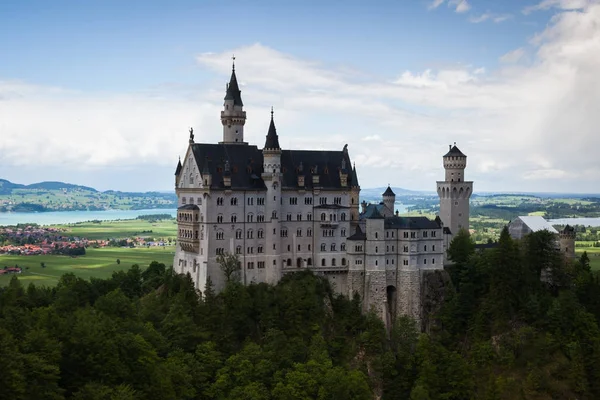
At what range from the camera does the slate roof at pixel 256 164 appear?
359 feet

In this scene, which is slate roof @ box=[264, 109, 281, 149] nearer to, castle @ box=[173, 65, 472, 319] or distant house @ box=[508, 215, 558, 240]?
castle @ box=[173, 65, 472, 319]

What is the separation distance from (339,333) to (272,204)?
18761mm

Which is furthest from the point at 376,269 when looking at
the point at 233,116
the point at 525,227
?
the point at 525,227

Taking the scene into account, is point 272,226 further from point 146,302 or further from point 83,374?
point 83,374

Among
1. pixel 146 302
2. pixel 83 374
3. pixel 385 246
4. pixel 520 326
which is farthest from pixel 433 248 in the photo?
pixel 83 374

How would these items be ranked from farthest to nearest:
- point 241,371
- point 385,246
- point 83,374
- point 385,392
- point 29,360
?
point 385,246
point 385,392
point 241,371
point 83,374
point 29,360

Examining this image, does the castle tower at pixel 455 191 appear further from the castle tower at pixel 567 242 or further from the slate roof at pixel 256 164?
the slate roof at pixel 256 164

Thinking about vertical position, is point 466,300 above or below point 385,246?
below

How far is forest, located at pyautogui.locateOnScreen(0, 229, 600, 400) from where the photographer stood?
303 feet

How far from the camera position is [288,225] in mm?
113938

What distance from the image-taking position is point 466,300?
113250 millimetres

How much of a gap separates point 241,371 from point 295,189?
1115 inches

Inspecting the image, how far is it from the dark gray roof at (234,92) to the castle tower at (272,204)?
922 centimetres

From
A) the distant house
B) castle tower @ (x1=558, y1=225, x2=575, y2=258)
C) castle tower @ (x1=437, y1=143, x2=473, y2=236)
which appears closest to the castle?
castle tower @ (x1=437, y1=143, x2=473, y2=236)
